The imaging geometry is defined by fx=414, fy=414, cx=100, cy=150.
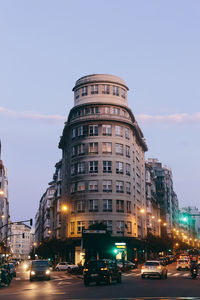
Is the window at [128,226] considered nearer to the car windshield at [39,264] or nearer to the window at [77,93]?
the window at [77,93]

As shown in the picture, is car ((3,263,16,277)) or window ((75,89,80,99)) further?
window ((75,89,80,99))

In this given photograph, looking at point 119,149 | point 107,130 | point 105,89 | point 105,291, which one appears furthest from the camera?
point 105,89

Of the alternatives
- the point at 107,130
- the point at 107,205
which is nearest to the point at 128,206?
Answer: the point at 107,205

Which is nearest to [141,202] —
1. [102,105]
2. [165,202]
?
[102,105]

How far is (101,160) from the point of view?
79.8 metres

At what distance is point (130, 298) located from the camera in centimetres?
1969

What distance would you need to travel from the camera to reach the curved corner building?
258ft

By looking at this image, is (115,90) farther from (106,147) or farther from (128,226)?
(128,226)

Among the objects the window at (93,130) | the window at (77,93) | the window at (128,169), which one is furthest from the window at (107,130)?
the window at (77,93)

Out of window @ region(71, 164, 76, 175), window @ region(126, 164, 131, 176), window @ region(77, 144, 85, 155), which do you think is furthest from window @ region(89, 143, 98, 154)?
window @ region(126, 164, 131, 176)

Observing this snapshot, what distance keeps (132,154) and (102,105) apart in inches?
512

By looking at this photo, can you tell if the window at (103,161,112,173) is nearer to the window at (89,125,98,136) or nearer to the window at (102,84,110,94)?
the window at (89,125,98,136)

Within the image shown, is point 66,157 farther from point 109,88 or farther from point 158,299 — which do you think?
point 158,299

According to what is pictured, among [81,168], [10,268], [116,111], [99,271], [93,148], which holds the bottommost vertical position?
[10,268]
